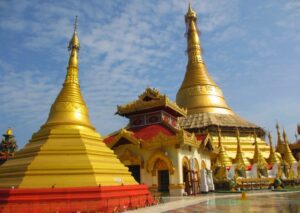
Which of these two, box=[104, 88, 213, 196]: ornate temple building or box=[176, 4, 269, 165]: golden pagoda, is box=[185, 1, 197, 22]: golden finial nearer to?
box=[176, 4, 269, 165]: golden pagoda

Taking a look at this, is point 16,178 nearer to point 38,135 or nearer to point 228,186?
point 38,135

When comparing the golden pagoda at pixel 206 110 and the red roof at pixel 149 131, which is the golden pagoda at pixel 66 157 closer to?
the red roof at pixel 149 131

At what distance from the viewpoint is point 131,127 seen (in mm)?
29219

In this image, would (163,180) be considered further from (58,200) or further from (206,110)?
(206,110)

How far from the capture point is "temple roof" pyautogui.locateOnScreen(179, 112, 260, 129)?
39.7m

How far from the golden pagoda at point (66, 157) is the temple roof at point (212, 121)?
78.0ft

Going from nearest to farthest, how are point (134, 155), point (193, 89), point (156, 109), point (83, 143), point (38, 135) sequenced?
point (83, 143) < point (38, 135) < point (134, 155) < point (156, 109) < point (193, 89)

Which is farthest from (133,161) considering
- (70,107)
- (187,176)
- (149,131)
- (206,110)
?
(206,110)

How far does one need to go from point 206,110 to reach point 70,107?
28.2 m

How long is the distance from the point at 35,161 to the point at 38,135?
299cm

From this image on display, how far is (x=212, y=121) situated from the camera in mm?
39562

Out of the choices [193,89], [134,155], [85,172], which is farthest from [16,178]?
[193,89]

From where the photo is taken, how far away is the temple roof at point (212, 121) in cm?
3972

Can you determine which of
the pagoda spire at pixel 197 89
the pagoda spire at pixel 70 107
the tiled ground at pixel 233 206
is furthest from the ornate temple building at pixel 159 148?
the pagoda spire at pixel 197 89
